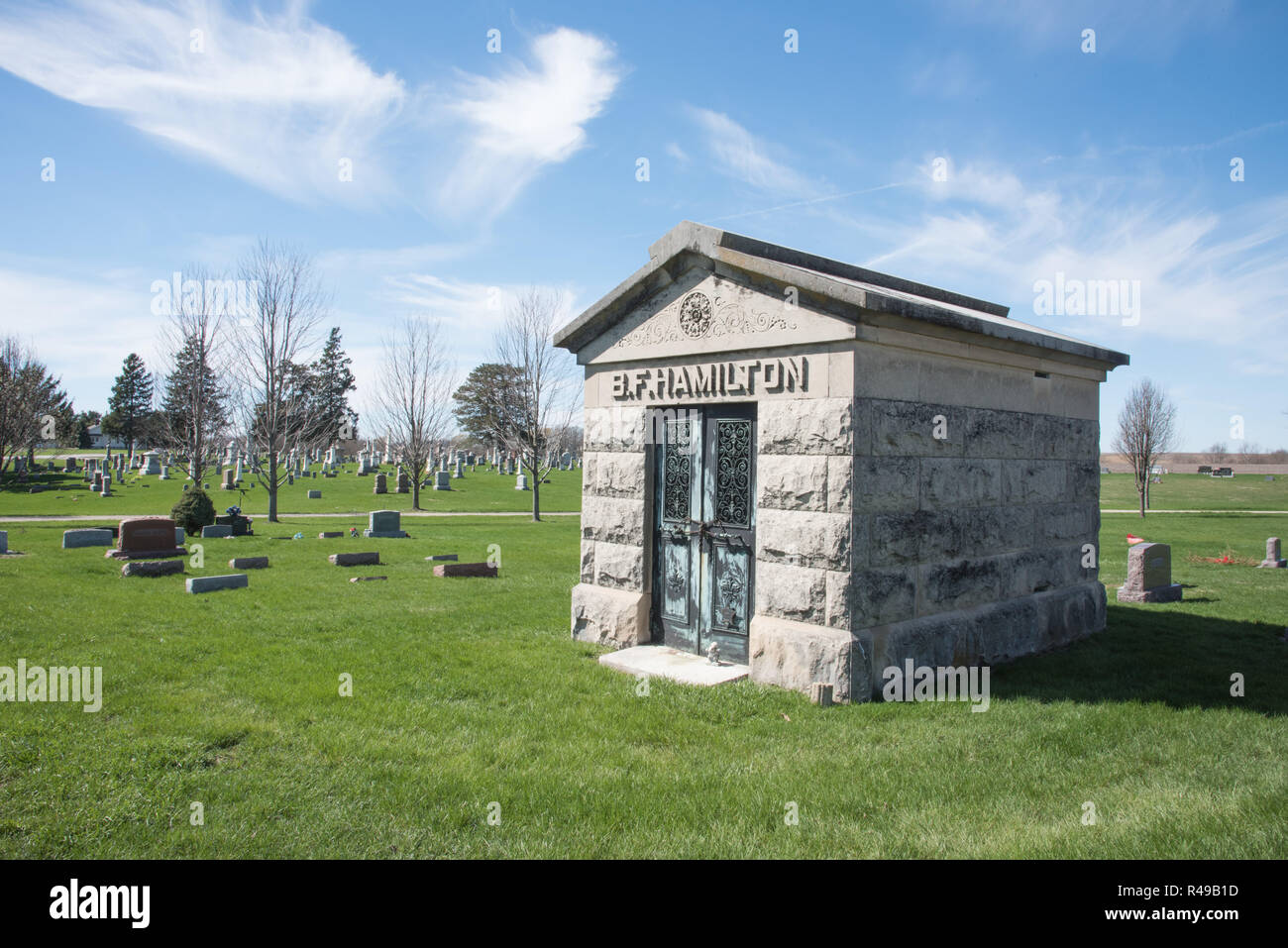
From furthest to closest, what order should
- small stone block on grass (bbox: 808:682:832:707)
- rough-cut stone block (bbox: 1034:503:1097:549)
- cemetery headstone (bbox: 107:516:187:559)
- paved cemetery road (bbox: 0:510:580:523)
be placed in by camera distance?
paved cemetery road (bbox: 0:510:580:523)
cemetery headstone (bbox: 107:516:187:559)
rough-cut stone block (bbox: 1034:503:1097:549)
small stone block on grass (bbox: 808:682:832:707)

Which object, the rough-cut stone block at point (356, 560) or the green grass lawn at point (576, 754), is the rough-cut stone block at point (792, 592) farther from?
the rough-cut stone block at point (356, 560)

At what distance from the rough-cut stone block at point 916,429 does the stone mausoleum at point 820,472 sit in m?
0.02

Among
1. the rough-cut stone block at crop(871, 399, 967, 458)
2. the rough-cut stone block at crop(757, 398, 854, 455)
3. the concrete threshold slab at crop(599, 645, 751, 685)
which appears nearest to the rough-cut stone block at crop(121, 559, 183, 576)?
the concrete threshold slab at crop(599, 645, 751, 685)

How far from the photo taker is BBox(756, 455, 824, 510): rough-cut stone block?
6.98 m

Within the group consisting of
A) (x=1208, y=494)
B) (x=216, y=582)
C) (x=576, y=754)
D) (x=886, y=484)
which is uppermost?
(x=886, y=484)

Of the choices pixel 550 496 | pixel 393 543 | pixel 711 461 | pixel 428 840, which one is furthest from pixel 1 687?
pixel 550 496

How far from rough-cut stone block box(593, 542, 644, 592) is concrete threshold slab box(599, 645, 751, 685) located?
2.29ft

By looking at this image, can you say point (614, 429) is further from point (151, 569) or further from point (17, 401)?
point (17, 401)

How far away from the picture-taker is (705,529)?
7.99 meters

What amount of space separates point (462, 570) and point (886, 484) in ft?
31.6

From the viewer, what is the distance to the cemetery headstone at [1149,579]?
1302cm

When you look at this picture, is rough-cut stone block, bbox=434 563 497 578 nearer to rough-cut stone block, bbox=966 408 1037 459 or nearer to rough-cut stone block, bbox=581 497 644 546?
rough-cut stone block, bbox=581 497 644 546

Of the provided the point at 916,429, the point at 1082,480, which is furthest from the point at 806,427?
the point at 1082,480

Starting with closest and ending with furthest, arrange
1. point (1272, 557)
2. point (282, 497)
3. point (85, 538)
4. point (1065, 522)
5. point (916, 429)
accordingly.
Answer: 1. point (916, 429)
2. point (1065, 522)
3. point (85, 538)
4. point (1272, 557)
5. point (282, 497)
